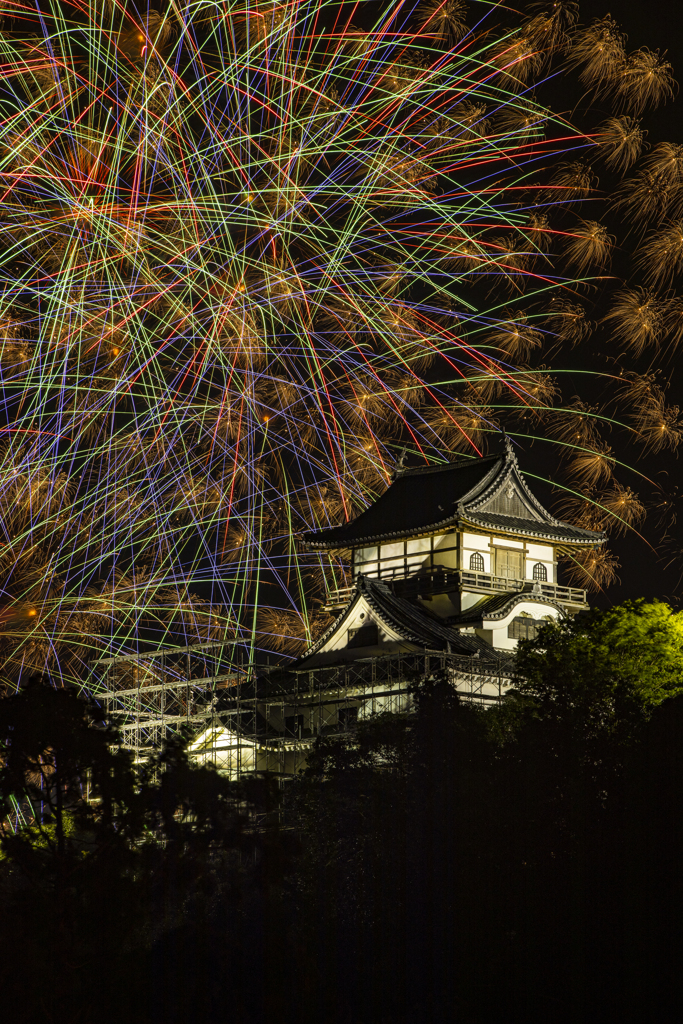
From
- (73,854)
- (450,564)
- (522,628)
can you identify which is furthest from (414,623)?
(73,854)

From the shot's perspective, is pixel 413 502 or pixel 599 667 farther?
pixel 413 502

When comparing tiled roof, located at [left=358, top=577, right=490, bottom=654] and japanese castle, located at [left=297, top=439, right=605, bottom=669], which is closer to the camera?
tiled roof, located at [left=358, top=577, right=490, bottom=654]

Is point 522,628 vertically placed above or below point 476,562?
below

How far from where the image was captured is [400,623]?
150ft

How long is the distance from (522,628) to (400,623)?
5690mm

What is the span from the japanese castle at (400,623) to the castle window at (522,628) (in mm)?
37

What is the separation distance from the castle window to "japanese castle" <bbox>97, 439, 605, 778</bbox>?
4 cm

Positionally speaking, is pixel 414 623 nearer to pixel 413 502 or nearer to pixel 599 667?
pixel 413 502

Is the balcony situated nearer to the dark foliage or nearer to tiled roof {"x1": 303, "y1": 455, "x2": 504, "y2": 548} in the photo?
tiled roof {"x1": 303, "y1": 455, "x2": 504, "y2": 548}

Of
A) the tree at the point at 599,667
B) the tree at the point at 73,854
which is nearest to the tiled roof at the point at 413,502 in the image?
the tree at the point at 599,667

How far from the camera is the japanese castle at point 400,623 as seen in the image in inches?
1699

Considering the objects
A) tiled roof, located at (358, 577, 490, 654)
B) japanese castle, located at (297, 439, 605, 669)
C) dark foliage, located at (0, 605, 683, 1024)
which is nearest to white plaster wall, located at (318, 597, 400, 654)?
japanese castle, located at (297, 439, 605, 669)

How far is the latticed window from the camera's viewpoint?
50250 mm

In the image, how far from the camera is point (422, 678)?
4150 centimetres
